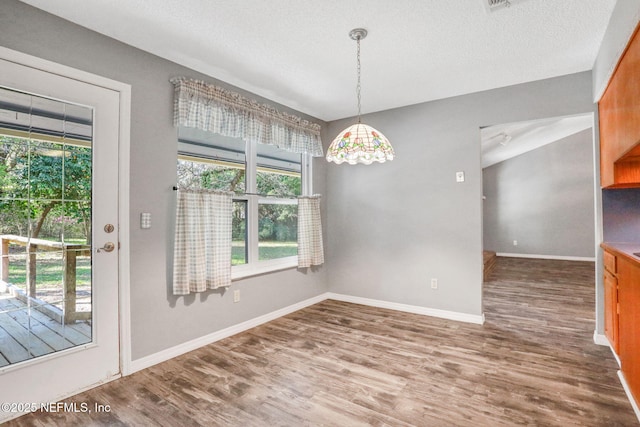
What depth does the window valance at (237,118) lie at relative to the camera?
2766 mm

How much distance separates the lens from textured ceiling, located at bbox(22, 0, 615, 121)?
2.07m

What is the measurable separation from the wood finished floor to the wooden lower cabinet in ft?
0.57

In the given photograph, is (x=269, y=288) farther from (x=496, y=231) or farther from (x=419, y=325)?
(x=496, y=231)

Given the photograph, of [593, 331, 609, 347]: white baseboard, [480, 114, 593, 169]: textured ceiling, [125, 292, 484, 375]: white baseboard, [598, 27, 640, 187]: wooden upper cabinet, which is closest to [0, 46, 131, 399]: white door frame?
[125, 292, 484, 375]: white baseboard

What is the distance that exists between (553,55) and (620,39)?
84 centimetres

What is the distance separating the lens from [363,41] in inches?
97.5

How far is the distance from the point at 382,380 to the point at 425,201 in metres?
2.23

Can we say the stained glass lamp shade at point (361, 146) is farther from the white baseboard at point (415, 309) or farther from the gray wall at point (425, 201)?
the white baseboard at point (415, 309)

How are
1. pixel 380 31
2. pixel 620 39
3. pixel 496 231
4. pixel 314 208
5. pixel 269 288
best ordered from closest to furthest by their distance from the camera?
pixel 620 39 → pixel 380 31 → pixel 269 288 → pixel 314 208 → pixel 496 231

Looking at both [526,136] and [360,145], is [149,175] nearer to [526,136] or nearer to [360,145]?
[360,145]

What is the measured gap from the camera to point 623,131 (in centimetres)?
205

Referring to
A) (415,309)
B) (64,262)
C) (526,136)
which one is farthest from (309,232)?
(526,136)

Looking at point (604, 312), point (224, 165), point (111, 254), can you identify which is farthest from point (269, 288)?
point (604, 312)

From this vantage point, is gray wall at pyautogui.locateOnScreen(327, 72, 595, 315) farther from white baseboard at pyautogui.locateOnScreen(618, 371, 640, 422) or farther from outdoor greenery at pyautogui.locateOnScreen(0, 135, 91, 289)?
outdoor greenery at pyautogui.locateOnScreen(0, 135, 91, 289)
